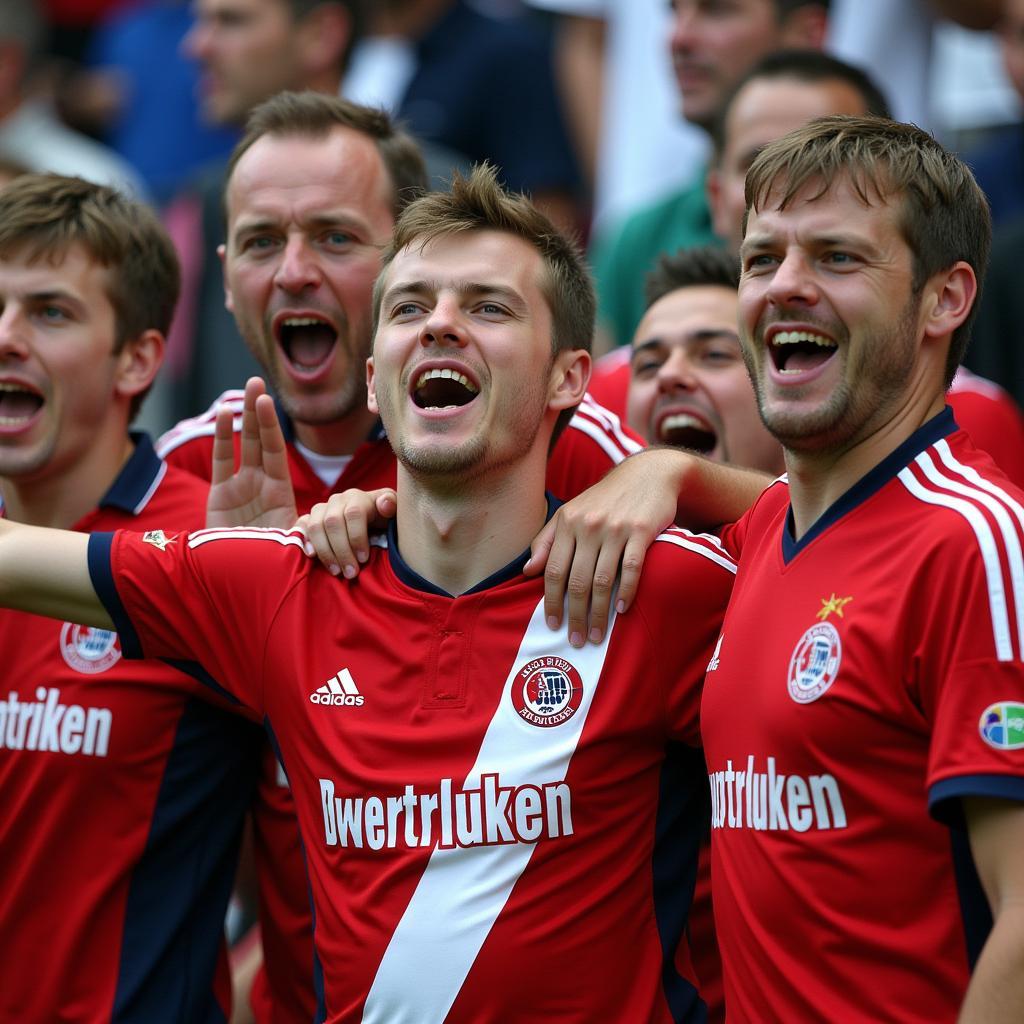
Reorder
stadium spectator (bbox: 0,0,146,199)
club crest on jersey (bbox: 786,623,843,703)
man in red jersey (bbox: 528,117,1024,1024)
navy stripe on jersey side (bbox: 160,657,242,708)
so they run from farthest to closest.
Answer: stadium spectator (bbox: 0,0,146,199), navy stripe on jersey side (bbox: 160,657,242,708), club crest on jersey (bbox: 786,623,843,703), man in red jersey (bbox: 528,117,1024,1024)

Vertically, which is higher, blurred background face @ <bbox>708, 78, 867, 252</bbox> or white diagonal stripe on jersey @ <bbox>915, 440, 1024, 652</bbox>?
blurred background face @ <bbox>708, 78, 867, 252</bbox>

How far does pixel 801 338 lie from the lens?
3.56 meters

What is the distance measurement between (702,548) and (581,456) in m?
0.79

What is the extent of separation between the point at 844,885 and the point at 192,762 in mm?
1726

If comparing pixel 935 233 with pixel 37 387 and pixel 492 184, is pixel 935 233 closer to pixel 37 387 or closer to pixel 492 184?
pixel 492 184

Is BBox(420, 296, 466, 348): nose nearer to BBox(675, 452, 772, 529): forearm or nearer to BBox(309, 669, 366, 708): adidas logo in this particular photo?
BBox(675, 452, 772, 529): forearm

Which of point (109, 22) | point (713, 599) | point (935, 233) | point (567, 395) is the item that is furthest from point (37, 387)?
point (109, 22)

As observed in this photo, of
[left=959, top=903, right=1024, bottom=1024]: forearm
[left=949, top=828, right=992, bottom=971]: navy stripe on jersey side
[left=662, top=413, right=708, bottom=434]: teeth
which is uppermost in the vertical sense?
[left=662, top=413, right=708, bottom=434]: teeth

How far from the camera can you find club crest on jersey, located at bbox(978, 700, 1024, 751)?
3.04m

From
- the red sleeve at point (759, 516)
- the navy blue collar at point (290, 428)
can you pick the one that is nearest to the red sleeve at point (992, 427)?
the red sleeve at point (759, 516)

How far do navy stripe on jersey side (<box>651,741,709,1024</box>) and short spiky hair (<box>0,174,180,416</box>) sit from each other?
74.0 inches

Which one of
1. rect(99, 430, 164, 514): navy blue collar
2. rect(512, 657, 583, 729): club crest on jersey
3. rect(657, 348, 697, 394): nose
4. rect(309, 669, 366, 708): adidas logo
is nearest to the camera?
rect(512, 657, 583, 729): club crest on jersey

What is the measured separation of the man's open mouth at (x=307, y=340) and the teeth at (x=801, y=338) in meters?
1.62

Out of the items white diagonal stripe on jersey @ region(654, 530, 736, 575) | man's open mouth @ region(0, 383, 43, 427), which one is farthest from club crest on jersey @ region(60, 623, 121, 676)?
white diagonal stripe on jersey @ region(654, 530, 736, 575)
